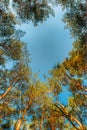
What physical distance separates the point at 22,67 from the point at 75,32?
39.2 feet

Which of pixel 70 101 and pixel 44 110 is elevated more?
pixel 44 110

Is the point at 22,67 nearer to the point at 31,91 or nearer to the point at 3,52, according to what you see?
the point at 31,91

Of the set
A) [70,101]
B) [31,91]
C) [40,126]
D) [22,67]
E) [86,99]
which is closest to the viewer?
[86,99]

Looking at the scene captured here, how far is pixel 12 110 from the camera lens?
3484cm

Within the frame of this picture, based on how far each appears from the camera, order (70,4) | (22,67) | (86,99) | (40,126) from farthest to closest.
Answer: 1. (40,126)
2. (22,67)
3. (86,99)
4. (70,4)

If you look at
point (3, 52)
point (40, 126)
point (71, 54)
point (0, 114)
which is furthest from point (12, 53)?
point (40, 126)

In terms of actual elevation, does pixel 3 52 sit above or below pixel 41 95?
below

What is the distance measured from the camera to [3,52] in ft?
86.7

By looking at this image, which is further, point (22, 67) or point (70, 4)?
point (22, 67)

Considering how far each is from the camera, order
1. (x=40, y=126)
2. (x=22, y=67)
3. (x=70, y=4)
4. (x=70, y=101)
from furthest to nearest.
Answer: (x=40, y=126)
(x=22, y=67)
(x=70, y=101)
(x=70, y=4)

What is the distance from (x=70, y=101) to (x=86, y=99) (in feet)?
11.3

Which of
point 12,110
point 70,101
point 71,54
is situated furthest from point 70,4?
point 12,110

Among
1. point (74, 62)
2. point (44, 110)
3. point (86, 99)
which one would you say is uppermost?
point (44, 110)

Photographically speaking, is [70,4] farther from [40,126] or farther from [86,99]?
[40,126]
